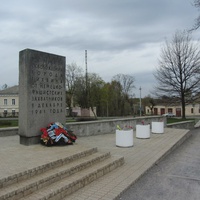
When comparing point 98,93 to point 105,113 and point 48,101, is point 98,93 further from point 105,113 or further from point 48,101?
point 48,101

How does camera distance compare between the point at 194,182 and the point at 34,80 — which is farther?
the point at 34,80

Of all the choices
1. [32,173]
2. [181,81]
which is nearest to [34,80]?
[32,173]

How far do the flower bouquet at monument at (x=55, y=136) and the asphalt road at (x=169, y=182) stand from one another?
2.51 metres

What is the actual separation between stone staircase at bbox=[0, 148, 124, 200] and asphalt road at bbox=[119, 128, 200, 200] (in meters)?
0.88

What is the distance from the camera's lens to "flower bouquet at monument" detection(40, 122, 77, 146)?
6863 mm

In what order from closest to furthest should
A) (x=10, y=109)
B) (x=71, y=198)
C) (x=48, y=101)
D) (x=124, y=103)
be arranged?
(x=71, y=198)
(x=48, y=101)
(x=124, y=103)
(x=10, y=109)

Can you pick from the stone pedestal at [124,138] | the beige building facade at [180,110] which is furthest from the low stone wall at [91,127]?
the beige building facade at [180,110]

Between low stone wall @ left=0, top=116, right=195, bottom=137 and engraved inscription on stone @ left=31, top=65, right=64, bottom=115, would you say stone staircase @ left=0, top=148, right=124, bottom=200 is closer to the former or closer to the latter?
engraved inscription on stone @ left=31, top=65, right=64, bottom=115

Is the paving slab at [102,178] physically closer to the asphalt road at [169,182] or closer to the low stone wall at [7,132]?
the asphalt road at [169,182]

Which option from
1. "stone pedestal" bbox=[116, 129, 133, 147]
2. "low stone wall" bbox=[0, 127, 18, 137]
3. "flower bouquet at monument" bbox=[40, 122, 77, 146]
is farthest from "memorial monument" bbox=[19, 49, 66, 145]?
"low stone wall" bbox=[0, 127, 18, 137]

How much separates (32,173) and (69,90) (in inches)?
1973

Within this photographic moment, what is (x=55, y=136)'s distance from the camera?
22.7 feet

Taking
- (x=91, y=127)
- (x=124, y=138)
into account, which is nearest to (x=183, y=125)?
(x=91, y=127)

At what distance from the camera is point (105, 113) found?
2360 inches
